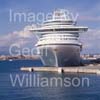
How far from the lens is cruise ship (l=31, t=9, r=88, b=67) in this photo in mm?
64438

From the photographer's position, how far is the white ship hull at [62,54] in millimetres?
64188

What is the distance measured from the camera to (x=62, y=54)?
64188mm

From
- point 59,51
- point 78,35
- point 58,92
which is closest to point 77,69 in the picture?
Answer: point 59,51

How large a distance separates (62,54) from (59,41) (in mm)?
1933

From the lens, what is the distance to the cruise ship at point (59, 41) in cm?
6444

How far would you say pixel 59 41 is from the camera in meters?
64.8

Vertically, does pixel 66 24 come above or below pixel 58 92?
above

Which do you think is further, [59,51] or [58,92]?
[59,51]

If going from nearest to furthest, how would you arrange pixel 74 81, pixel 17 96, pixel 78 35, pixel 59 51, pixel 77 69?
pixel 17 96 < pixel 74 81 < pixel 77 69 < pixel 59 51 < pixel 78 35

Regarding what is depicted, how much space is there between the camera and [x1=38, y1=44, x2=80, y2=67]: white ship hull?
64.2m

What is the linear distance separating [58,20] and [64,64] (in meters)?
7.24

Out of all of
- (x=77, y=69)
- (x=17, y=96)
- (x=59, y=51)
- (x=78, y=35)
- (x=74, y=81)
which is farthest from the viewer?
(x=78, y=35)

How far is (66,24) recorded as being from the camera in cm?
6800

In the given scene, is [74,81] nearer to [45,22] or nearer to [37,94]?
[37,94]
